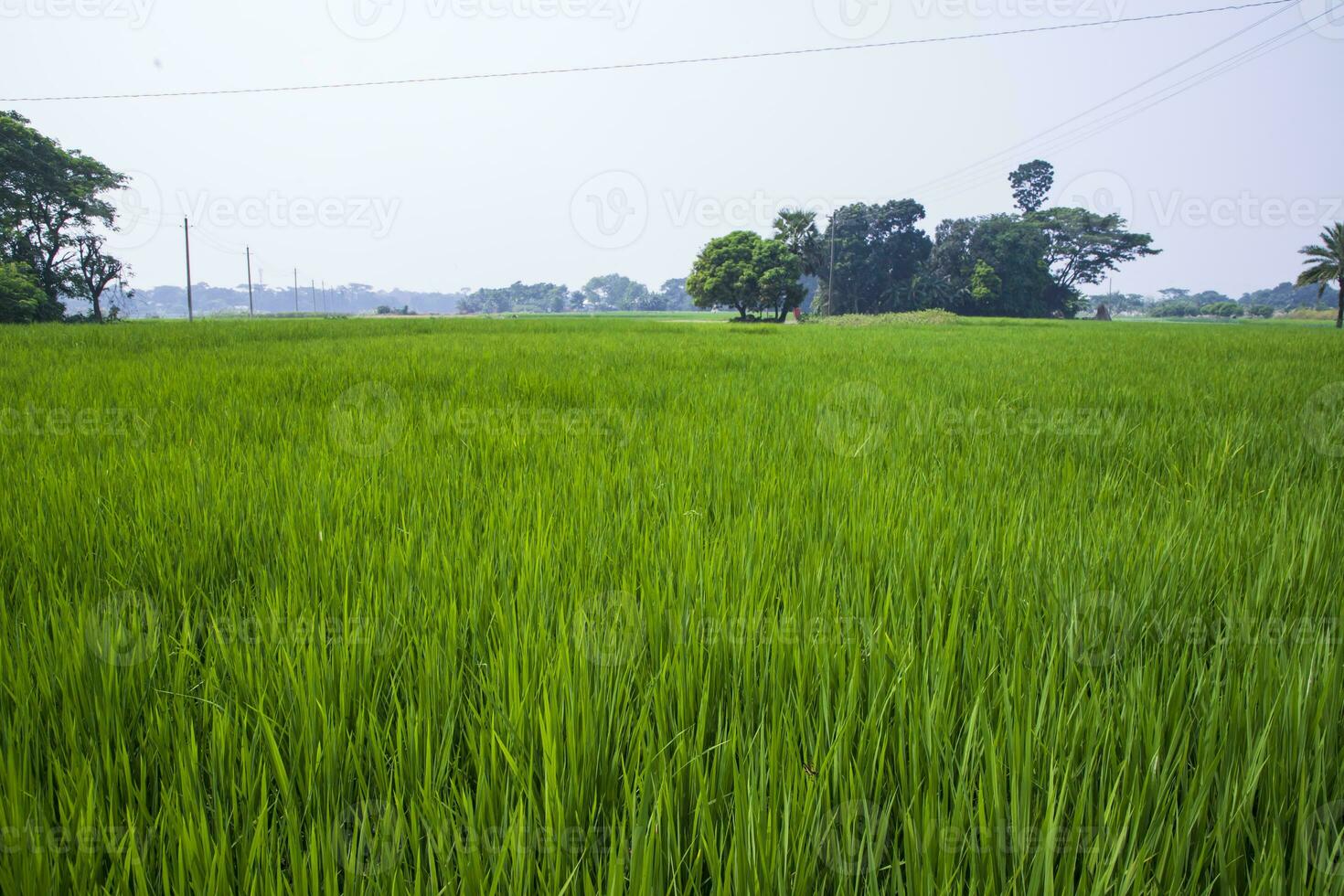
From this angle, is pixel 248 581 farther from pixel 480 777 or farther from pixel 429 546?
pixel 480 777

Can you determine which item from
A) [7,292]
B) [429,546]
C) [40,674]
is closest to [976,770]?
[429,546]

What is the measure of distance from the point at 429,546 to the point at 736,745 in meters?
0.92

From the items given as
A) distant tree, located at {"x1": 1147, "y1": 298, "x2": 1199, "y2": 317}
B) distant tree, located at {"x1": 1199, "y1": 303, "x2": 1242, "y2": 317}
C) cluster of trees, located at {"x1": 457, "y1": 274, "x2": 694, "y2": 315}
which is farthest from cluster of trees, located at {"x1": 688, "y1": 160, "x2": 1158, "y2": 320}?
cluster of trees, located at {"x1": 457, "y1": 274, "x2": 694, "y2": 315}

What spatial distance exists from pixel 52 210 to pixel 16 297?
12.0m

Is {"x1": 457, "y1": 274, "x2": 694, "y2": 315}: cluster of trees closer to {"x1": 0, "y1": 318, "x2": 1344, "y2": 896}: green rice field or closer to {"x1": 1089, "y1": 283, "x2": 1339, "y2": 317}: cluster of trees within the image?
{"x1": 1089, "y1": 283, "x2": 1339, "y2": 317}: cluster of trees

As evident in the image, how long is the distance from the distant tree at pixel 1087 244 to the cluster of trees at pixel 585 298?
208 ft

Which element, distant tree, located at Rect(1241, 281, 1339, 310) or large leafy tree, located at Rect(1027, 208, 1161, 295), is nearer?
large leafy tree, located at Rect(1027, 208, 1161, 295)

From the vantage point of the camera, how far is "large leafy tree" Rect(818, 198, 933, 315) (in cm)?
4800

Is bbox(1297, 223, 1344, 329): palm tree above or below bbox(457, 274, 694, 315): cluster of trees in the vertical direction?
below

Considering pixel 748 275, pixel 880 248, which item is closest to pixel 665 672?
pixel 748 275

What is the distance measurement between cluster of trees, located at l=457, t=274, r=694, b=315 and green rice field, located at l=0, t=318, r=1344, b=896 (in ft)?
346

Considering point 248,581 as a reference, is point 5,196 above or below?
above

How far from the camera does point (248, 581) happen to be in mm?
1426

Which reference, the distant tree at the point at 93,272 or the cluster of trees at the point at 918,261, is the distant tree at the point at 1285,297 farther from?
the distant tree at the point at 93,272
